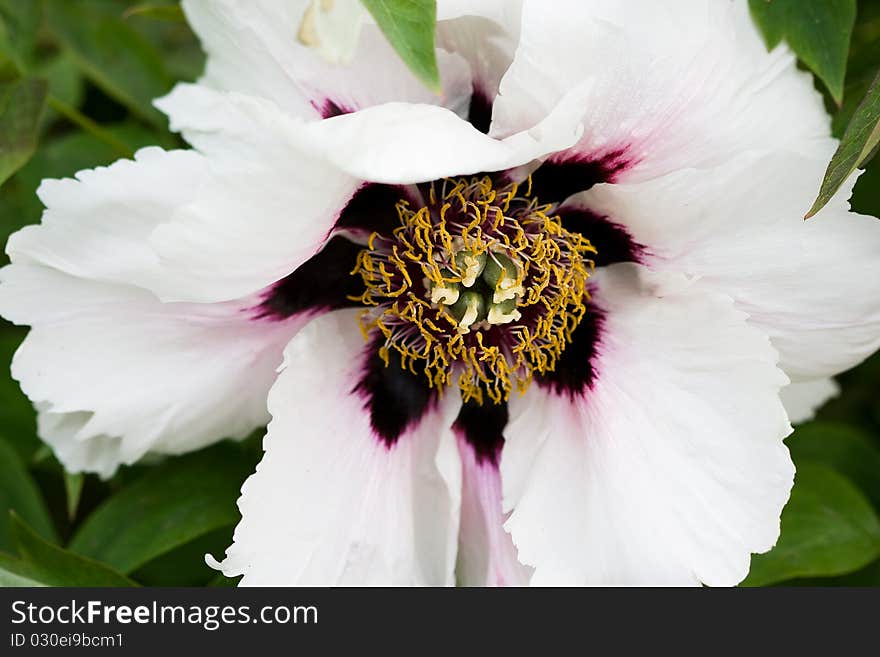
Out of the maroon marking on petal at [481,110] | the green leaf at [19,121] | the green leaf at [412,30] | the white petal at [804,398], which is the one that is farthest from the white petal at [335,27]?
the white petal at [804,398]

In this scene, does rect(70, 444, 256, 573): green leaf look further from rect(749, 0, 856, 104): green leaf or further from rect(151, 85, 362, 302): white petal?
rect(749, 0, 856, 104): green leaf

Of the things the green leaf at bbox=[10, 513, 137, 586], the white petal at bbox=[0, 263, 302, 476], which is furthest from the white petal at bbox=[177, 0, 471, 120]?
the green leaf at bbox=[10, 513, 137, 586]

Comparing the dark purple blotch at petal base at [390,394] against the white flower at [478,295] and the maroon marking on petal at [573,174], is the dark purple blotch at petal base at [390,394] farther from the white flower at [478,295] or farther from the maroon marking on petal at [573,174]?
the maroon marking on petal at [573,174]

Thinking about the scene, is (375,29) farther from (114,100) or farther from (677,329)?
(114,100)

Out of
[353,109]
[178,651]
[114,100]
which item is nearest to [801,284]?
[353,109]

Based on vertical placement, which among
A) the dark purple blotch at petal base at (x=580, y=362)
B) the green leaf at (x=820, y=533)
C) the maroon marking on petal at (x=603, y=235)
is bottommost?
the green leaf at (x=820, y=533)

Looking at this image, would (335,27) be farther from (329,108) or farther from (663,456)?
(663,456)
